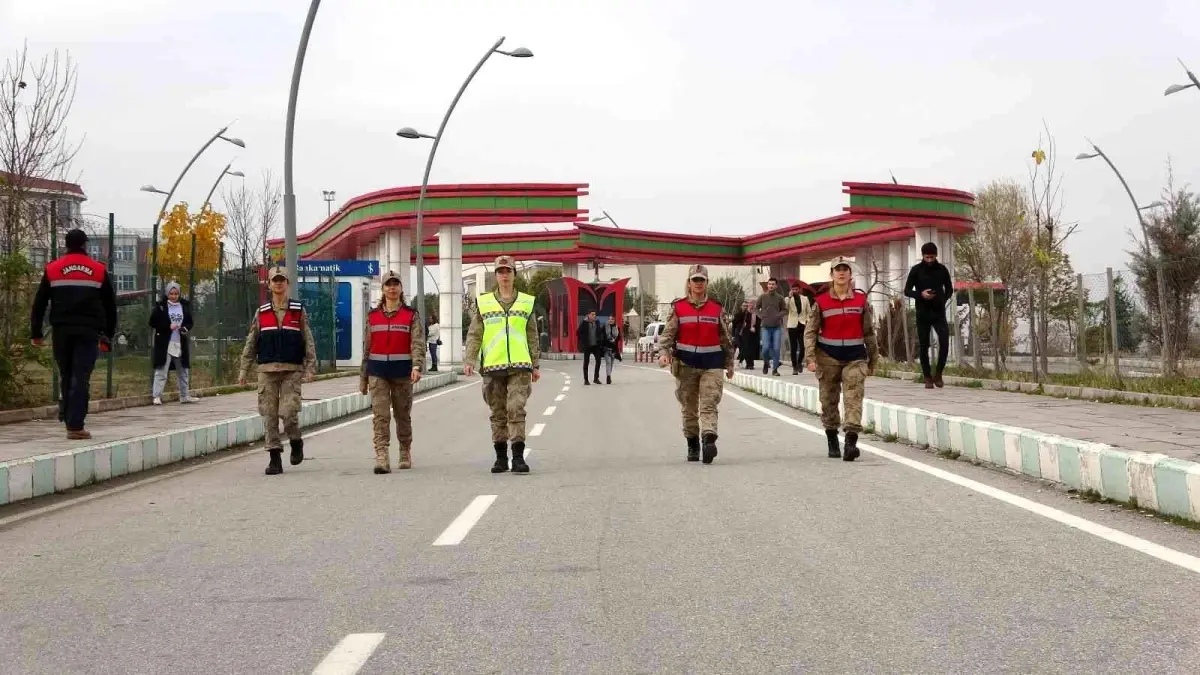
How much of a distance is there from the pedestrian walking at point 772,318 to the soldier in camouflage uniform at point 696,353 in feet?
44.6

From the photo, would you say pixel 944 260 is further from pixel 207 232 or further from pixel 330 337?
pixel 207 232

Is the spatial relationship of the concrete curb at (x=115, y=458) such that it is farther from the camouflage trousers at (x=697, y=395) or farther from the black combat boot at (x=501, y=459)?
the camouflage trousers at (x=697, y=395)

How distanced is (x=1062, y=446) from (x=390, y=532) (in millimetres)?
4733

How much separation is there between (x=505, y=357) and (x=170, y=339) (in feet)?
30.2

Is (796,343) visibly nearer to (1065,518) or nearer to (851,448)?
(851,448)

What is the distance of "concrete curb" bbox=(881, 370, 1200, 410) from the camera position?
1352 cm

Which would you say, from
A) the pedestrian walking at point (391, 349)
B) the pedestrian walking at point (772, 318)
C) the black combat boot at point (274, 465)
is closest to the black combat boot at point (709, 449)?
the pedestrian walking at point (391, 349)

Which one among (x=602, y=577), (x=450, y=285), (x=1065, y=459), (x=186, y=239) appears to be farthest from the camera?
(x=186, y=239)

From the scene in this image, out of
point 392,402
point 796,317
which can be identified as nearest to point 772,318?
point 796,317

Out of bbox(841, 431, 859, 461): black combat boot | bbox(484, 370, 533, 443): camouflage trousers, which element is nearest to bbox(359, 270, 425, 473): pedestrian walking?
bbox(484, 370, 533, 443): camouflage trousers

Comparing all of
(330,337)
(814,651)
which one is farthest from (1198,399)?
(330,337)

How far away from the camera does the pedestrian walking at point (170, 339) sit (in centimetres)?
1741

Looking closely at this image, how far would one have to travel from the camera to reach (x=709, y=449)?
33.6ft

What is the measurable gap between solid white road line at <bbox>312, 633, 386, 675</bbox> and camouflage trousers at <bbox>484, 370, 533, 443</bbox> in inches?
214
